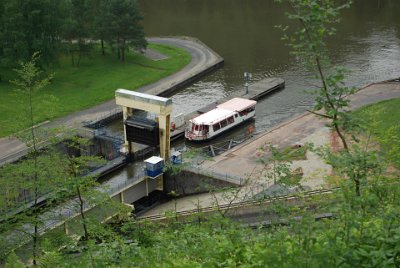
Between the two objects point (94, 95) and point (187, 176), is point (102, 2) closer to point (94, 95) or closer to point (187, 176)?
point (94, 95)

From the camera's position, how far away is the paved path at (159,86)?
41.0 m

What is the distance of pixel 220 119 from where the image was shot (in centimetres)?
4519

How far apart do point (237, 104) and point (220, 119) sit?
146 inches

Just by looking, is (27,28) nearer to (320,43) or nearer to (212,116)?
(212,116)

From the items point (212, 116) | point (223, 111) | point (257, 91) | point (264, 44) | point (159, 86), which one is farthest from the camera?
point (264, 44)

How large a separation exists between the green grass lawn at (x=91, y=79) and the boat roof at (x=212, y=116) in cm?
1143

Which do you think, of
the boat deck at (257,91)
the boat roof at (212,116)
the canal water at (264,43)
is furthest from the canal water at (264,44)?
the boat roof at (212,116)

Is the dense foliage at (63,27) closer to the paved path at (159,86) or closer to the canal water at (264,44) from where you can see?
the paved path at (159,86)

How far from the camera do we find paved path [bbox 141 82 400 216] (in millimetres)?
33688

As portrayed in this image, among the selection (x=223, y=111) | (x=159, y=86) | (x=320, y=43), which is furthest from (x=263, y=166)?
(x=320, y=43)

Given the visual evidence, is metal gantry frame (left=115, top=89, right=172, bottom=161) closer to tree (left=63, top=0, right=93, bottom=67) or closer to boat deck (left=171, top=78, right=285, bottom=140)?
boat deck (left=171, top=78, right=285, bottom=140)

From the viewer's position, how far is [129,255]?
49.0 ft

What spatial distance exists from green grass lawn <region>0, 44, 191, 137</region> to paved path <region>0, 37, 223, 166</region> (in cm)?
85

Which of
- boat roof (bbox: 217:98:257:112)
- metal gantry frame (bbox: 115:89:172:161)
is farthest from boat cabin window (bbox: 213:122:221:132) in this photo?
Answer: metal gantry frame (bbox: 115:89:172:161)
